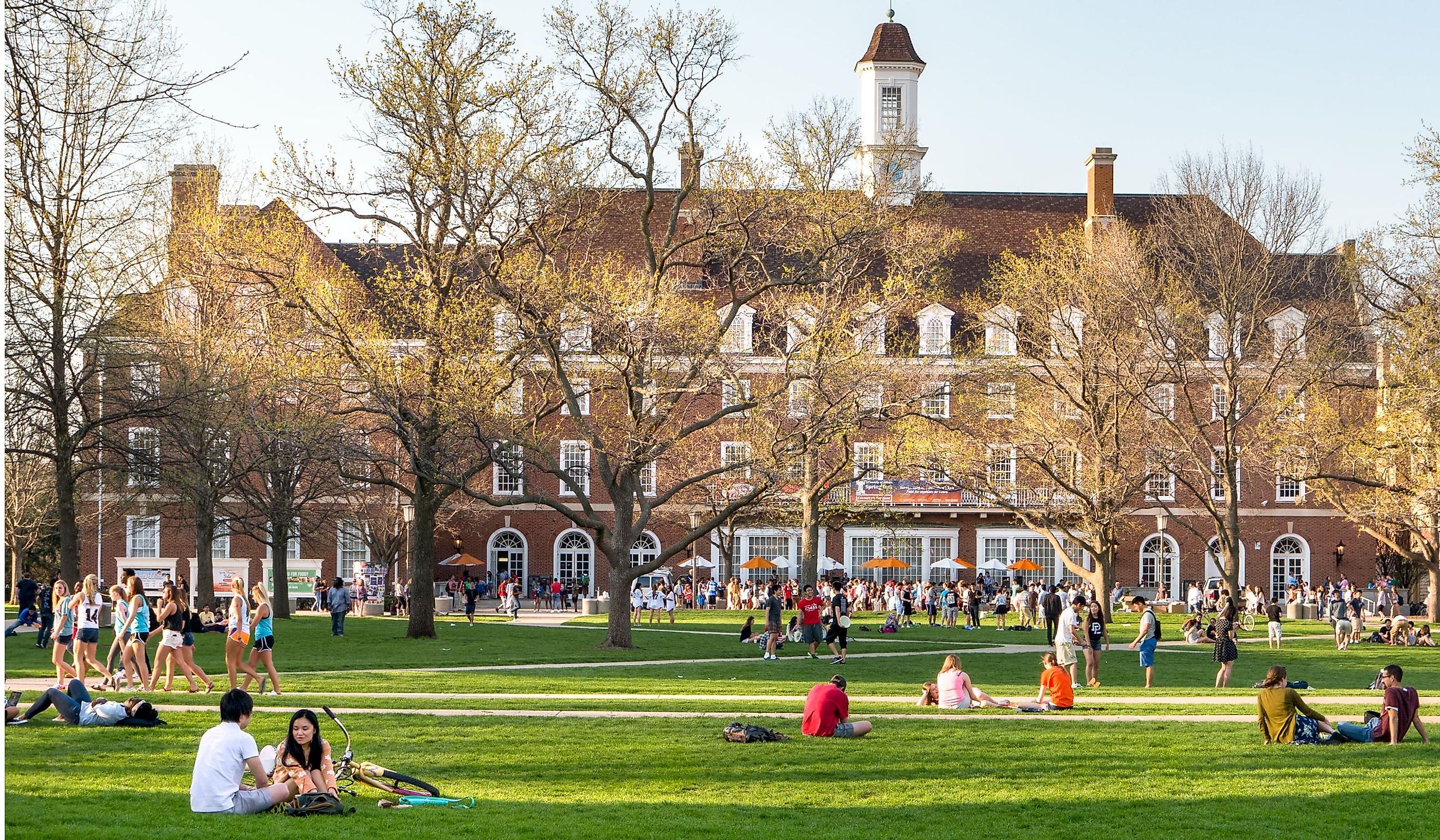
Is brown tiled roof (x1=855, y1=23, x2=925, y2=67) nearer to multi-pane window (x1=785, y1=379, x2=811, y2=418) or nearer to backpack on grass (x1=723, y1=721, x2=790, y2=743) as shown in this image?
multi-pane window (x1=785, y1=379, x2=811, y2=418)

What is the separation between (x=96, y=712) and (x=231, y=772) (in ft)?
18.2

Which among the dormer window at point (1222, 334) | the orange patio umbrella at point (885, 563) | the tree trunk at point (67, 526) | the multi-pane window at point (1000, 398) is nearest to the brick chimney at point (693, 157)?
the multi-pane window at point (1000, 398)

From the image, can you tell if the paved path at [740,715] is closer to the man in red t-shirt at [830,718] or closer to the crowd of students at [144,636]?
the crowd of students at [144,636]

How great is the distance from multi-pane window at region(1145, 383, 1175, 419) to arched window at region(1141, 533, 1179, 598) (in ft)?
30.6

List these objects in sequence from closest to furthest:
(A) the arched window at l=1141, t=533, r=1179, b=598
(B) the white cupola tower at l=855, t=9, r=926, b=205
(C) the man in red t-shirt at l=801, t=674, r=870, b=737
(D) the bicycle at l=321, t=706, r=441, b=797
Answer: (D) the bicycle at l=321, t=706, r=441, b=797
(C) the man in red t-shirt at l=801, t=674, r=870, b=737
(A) the arched window at l=1141, t=533, r=1179, b=598
(B) the white cupola tower at l=855, t=9, r=926, b=205

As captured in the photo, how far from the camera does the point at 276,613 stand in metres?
43.2

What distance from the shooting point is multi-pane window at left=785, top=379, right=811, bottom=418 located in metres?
28.7

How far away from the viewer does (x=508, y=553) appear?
59188mm

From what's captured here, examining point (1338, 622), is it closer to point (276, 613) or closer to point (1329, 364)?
point (1329, 364)

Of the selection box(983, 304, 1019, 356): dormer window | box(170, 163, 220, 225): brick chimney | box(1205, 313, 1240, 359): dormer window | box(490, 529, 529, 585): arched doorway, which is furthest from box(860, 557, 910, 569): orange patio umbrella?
box(170, 163, 220, 225): brick chimney

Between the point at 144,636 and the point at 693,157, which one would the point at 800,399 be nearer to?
the point at 693,157

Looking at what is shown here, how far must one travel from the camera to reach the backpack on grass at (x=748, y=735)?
49.3ft

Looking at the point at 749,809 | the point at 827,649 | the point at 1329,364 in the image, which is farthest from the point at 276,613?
the point at 749,809

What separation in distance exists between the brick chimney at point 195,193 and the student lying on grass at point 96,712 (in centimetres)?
1766
